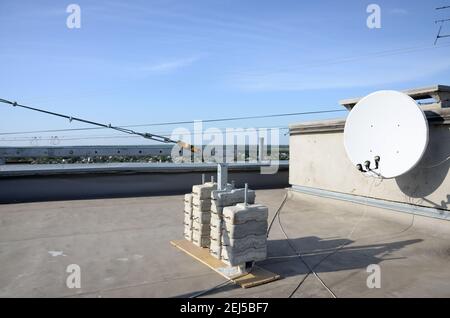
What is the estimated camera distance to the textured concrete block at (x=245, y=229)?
16.3 ft

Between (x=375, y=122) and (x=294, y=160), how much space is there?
436cm

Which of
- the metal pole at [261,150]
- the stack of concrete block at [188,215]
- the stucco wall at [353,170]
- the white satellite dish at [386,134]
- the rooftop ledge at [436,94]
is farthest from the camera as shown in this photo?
the metal pole at [261,150]

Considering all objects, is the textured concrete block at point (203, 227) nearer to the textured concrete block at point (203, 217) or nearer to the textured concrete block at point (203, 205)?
the textured concrete block at point (203, 217)

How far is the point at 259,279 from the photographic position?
485 centimetres

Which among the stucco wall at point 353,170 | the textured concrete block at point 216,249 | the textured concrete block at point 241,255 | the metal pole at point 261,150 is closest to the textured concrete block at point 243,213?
the textured concrete block at point 241,255

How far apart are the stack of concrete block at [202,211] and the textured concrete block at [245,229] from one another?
910mm

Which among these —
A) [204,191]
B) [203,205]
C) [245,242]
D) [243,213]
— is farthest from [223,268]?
[204,191]

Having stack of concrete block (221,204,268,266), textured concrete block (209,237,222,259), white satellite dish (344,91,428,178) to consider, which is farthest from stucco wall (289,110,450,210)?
textured concrete block (209,237,222,259)

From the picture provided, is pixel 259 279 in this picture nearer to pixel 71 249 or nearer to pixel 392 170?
pixel 71 249

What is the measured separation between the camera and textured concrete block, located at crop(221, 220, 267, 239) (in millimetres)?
4953

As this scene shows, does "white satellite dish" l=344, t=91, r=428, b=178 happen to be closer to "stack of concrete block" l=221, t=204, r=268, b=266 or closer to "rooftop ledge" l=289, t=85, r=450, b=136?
"rooftop ledge" l=289, t=85, r=450, b=136

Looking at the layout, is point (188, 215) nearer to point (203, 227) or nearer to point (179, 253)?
point (203, 227)

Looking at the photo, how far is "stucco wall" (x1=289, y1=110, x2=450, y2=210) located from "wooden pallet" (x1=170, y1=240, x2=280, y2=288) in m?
4.64

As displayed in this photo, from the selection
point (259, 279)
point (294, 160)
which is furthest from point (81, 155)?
point (259, 279)
